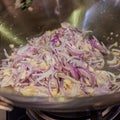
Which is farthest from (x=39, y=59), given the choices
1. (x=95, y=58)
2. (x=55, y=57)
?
(x=95, y=58)

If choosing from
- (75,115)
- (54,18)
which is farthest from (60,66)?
(54,18)

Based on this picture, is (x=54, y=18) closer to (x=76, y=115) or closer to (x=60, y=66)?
(x=60, y=66)

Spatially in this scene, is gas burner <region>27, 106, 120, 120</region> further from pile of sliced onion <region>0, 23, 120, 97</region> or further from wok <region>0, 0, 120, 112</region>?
wok <region>0, 0, 120, 112</region>

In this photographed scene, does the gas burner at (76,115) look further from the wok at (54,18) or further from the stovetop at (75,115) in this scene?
the wok at (54,18)

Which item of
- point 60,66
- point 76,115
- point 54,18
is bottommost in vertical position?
point 76,115

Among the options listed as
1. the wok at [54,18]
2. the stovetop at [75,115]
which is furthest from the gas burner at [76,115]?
the wok at [54,18]

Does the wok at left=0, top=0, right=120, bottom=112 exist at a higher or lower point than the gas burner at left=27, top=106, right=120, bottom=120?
higher

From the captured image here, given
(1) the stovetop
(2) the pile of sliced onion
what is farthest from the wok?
(1) the stovetop

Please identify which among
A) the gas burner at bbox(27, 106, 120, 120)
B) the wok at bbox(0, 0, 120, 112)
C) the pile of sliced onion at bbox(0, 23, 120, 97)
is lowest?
the gas burner at bbox(27, 106, 120, 120)
